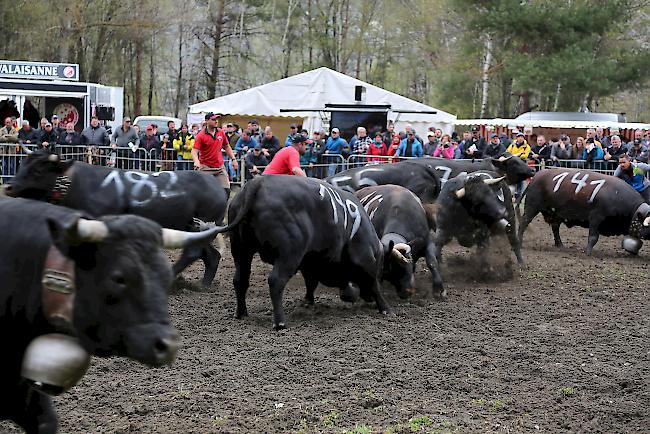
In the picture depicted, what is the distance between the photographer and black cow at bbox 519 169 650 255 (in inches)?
530

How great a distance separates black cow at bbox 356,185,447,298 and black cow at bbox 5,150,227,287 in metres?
1.82

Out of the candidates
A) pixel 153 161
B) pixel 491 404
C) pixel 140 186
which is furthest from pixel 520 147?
pixel 491 404

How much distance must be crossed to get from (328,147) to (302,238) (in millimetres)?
11188

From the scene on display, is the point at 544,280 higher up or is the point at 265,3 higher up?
the point at 265,3

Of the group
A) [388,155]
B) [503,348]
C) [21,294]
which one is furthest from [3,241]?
[388,155]

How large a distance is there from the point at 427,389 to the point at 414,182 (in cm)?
698

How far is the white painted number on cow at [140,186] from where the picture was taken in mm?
9180

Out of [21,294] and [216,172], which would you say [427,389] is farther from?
[216,172]

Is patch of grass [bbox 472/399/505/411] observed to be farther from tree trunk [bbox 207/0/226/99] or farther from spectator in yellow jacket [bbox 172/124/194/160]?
tree trunk [bbox 207/0/226/99]

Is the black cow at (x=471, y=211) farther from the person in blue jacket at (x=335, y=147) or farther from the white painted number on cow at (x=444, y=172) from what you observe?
the person in blue jacket at (x=335, y=147)

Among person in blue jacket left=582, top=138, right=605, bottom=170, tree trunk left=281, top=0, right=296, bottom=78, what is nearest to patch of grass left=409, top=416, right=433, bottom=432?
person in blue jacket left=582, top=138, right=605, bottom=170

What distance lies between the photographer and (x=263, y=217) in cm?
805

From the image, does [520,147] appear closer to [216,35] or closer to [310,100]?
[310,100]

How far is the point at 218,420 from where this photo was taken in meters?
5.54
